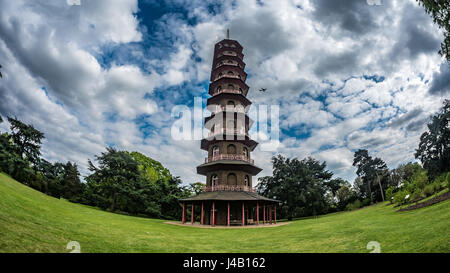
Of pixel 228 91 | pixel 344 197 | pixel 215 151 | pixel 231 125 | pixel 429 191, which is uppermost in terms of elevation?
pixel 228 91

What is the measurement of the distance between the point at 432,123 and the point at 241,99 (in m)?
20.7

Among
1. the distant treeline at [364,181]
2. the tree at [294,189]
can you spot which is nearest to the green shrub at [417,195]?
the distant treeline at [364,181]

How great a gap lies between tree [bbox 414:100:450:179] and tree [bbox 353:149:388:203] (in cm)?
2007

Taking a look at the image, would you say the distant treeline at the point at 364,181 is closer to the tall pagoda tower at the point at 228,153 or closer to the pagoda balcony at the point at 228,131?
the tall pagoda tower at the point at 228,153

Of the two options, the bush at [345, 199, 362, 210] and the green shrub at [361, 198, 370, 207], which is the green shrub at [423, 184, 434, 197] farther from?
the green shrub at [361, 198, 370, 207]

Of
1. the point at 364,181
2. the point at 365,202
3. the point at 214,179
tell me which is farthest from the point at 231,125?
the point at 364,181

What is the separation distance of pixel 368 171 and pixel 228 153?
36.0m

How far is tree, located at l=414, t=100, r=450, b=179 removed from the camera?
21297mm

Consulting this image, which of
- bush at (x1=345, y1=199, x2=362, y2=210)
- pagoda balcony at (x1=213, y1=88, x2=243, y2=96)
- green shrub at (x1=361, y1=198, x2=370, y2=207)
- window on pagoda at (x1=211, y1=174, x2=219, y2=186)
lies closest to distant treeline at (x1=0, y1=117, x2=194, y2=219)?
window on pagoda at (x1=211, y1=174, x2=219, y2=186)

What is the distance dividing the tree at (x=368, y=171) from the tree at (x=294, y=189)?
12797mm

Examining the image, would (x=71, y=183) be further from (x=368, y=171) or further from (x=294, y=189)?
(x=368, y=171)

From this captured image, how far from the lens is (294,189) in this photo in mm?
32375
